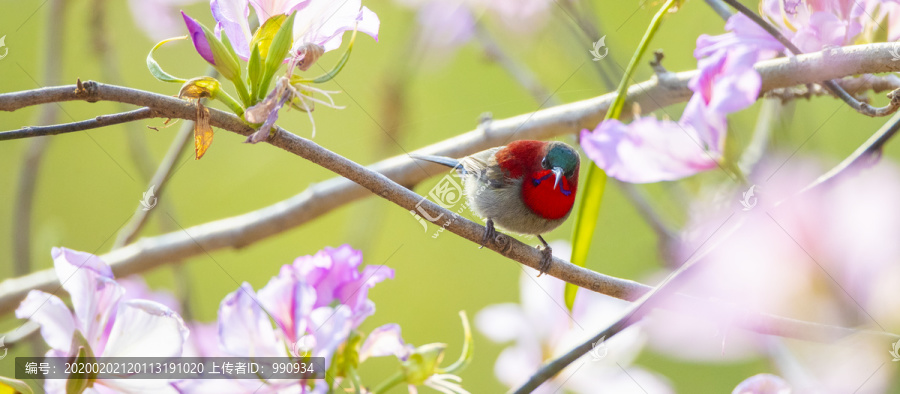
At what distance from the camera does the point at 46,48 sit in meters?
0.55

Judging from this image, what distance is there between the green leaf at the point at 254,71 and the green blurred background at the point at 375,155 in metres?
0.24

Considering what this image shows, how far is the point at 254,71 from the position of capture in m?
0.26

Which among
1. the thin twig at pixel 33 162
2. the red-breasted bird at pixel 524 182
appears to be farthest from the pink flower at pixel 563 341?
the thin twig at pixel 33 162

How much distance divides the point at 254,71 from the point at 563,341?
0.97 ft

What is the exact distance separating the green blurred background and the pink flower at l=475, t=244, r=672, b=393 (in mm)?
59

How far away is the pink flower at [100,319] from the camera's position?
0.91 feet

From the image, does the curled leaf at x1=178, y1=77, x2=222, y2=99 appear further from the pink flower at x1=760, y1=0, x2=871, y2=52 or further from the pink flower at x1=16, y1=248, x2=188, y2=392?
the pink flower at x1=760, y1=0, x2=871, y2=52

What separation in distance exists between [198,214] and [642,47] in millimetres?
587

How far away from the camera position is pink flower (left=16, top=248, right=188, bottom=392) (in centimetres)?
28

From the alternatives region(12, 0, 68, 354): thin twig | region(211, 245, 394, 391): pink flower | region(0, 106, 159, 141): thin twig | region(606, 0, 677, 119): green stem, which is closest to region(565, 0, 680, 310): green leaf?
region(606, 0, 677, 119): green stem

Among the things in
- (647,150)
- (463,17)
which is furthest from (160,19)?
(647,150)

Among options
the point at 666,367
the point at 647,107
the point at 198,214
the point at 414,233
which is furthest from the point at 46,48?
the point at 666,367

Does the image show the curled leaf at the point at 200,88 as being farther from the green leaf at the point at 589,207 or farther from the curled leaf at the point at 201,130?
the green leaf at the point at 589,207

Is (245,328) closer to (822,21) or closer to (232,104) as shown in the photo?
(232,104)
